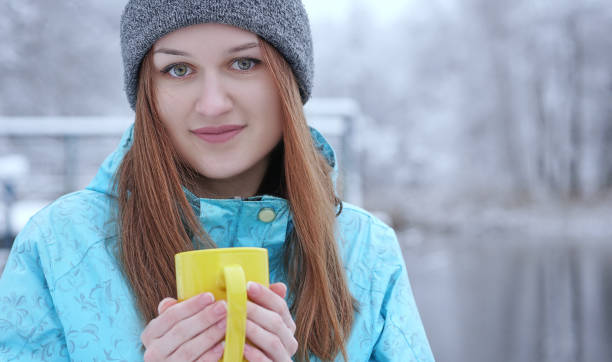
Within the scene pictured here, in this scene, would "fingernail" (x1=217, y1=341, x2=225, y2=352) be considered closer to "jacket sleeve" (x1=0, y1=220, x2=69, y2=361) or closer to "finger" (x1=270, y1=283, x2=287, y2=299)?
"finger" (x1=270, y1=283, x2=287, y2=299)

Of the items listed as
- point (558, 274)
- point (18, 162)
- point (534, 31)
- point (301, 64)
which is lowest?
point (558, 274)

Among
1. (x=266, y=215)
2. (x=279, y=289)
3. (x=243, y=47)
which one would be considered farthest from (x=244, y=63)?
(x=279, y=289)

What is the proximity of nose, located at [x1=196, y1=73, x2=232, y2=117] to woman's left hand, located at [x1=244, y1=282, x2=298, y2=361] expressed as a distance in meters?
Answer: 0.27

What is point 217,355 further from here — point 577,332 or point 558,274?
point 558,274

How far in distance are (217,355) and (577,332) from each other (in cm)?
253

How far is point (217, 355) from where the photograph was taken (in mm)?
551

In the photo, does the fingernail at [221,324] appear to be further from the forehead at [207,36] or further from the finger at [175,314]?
the forehead at [207,36]

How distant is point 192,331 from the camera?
55 cm

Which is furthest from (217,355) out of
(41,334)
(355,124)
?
(355,124)

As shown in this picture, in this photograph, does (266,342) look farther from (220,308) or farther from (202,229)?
(202,229)

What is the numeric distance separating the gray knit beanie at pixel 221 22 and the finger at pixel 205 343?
1.32 ft

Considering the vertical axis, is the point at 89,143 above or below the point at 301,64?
below

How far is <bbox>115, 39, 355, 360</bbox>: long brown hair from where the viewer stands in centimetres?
75

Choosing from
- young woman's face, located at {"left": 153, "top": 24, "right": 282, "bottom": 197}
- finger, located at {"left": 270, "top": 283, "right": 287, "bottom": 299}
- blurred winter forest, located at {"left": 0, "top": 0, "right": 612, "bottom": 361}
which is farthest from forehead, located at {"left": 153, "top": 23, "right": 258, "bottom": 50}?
blurred winter forest, located at {"left": 0, "top": 0, "right": 612, "bottom": 361}
